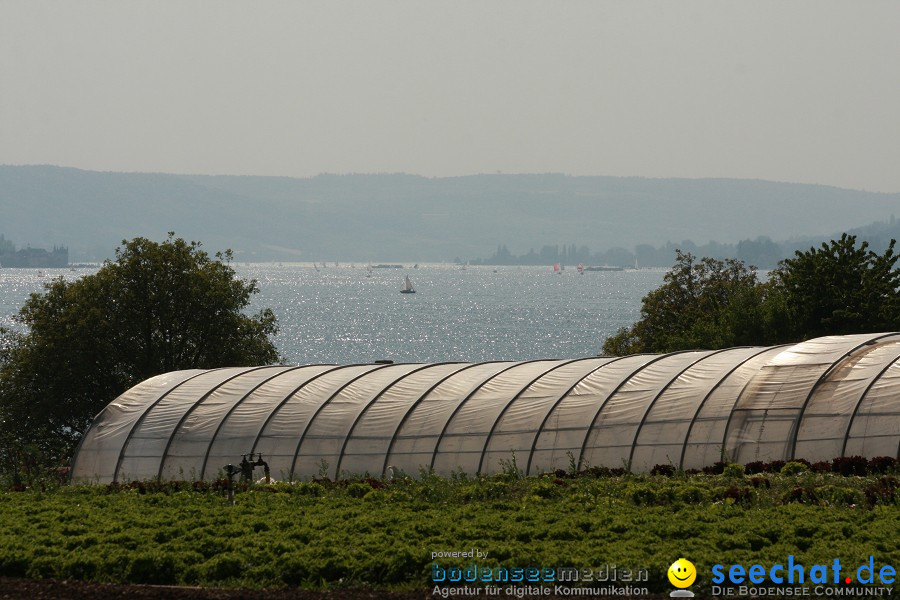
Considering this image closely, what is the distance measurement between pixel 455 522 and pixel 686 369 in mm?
14849

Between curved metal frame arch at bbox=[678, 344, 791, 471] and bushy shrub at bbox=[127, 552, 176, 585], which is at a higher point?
curved metal frame arch at bbox=[678, 344, 791, 471]

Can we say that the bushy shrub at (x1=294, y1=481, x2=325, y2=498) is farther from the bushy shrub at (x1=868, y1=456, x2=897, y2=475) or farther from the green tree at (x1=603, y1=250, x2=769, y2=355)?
the green tree at (x1=603, y1=250, x2=769, y2=355)

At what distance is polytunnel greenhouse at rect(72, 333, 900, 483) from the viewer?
31.8 metres

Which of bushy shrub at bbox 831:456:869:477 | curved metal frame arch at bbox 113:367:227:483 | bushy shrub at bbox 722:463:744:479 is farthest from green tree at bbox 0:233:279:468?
bushy shrub at bbox 831:456:869:477

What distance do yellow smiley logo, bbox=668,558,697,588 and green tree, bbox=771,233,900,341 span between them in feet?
152

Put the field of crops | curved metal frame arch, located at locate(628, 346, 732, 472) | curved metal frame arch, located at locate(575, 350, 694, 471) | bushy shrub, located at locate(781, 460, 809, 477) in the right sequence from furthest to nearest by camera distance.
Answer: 1. curved metal frame arch, located at locate(575, 350, 694, 471)
2. curved metal frame arch, located at locate(628, 346, 732, 472)
3. bushy shrub, located at locate(781, 460, 809, 477)
4. the field of crops

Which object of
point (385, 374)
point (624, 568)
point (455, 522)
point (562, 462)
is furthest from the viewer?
point (385, 374)

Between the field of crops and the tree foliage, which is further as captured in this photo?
the tree foliage

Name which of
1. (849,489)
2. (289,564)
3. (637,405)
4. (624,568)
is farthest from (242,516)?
(637,405)

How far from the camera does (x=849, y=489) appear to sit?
2381 cm

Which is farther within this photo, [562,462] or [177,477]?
[177,477]

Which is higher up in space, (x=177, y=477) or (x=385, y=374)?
(x=385, y=374)

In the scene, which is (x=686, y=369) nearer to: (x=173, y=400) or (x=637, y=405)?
(x=637, y=405)

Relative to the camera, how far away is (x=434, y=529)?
70.6ft
